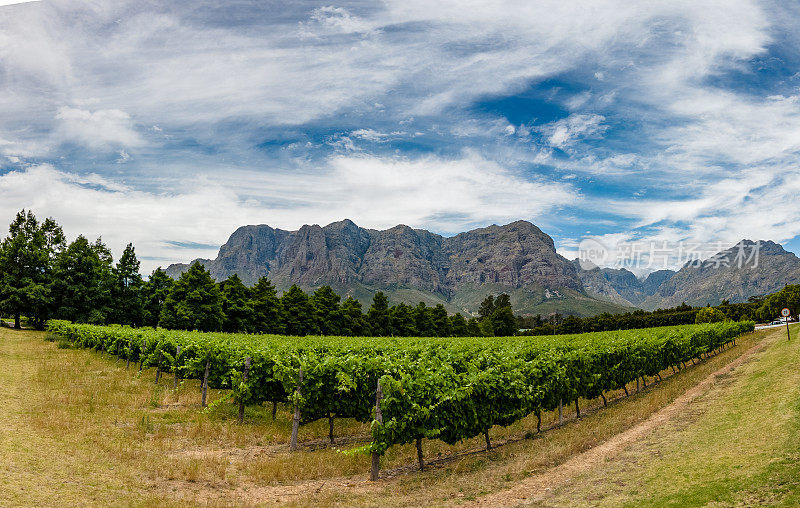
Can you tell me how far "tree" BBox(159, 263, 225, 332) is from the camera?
59906mm

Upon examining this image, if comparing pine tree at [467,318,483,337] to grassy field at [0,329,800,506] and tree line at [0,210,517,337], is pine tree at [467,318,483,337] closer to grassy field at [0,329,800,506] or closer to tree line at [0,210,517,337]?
tree line at [0,210,517,337]

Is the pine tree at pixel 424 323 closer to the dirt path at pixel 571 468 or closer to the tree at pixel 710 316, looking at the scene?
the tree at pixel 710 316

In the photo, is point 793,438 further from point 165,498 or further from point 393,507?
point 165,498

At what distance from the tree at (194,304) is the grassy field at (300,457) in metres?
41.0

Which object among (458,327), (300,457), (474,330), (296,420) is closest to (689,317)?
(474,330)

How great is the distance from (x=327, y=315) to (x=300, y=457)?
2511 inches

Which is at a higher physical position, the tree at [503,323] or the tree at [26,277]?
the tree at [26,277]

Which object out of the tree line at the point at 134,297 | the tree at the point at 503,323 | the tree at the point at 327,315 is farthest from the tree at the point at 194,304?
the tree at the point at 503,323

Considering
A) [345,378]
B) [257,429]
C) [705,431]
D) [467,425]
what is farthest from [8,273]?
[705,431]

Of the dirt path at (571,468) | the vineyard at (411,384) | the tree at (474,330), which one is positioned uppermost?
the vineyard at (411,384)

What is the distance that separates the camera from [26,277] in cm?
5897

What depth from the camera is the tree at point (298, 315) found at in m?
72.5

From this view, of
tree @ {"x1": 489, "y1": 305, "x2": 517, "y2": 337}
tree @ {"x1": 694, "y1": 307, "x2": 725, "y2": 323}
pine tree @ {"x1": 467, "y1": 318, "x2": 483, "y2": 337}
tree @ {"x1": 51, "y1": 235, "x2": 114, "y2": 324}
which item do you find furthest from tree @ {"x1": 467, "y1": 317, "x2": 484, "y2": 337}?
tree @ {"x1": 51, "y1": 235, "x2": 114, "y2": 324}

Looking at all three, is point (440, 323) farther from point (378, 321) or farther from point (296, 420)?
point (296, 420)
